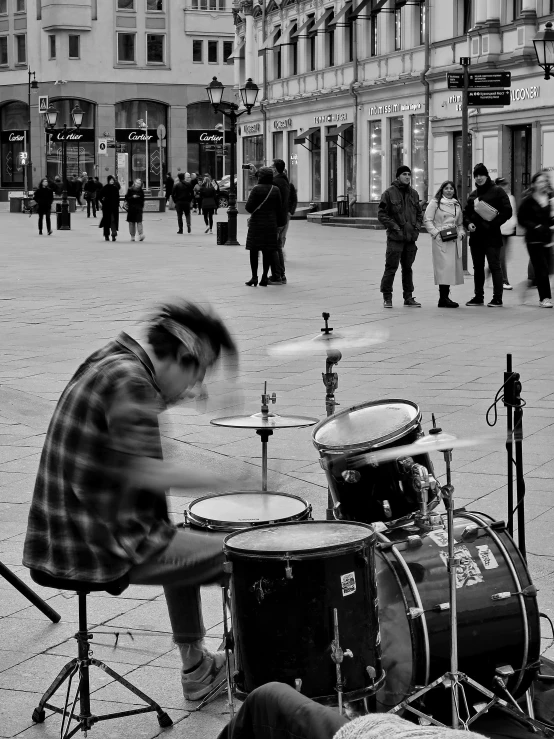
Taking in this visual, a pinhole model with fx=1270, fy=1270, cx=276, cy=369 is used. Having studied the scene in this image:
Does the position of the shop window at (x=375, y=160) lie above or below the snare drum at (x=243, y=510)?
above

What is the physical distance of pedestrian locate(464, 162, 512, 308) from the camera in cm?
1539

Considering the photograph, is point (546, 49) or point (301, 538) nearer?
point (301, 538)

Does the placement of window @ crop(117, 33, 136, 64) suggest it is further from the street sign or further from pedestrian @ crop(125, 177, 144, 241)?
the street sign

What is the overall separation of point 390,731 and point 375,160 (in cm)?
3875

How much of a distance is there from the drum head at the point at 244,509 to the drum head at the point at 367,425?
0.23 meters

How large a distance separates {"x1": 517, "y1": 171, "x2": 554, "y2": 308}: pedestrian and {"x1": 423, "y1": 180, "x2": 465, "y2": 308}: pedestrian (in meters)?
0.84

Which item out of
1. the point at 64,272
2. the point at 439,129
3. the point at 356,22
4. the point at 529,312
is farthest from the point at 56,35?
the point at 529,312

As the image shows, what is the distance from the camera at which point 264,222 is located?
1784 cm

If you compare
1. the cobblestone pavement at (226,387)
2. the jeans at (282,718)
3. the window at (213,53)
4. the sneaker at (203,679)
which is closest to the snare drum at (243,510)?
the cobblestone pavement at (226,387)

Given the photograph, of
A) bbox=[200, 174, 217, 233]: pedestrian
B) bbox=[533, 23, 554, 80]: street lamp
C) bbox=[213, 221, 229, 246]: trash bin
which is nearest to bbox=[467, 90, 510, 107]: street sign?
bbox=[533, 23, 554, 80]: street lamp

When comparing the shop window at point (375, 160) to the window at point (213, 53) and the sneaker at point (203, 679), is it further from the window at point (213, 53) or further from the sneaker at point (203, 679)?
the sneaker at point (203, 679)

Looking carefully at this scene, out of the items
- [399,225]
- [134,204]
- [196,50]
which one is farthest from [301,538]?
[196,50]

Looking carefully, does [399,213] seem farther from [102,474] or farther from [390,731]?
[390,731]

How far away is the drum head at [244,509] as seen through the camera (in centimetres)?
419
